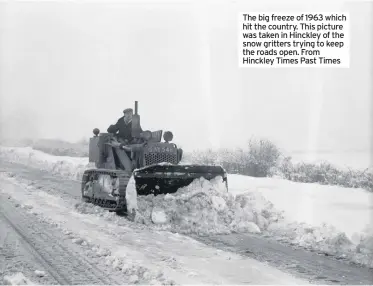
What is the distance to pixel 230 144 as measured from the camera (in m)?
17.5

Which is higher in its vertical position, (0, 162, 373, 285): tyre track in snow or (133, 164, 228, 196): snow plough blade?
(133, 164, 228, 196): snow plough blade

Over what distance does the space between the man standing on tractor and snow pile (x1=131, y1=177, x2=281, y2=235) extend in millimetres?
2453

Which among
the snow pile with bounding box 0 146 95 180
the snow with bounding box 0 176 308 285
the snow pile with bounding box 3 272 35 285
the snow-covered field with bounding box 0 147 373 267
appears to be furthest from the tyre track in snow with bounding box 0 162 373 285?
the snow pile with bounding box 0 146 95 180

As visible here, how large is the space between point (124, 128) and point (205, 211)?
348 cm

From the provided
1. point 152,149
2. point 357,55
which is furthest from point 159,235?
point 357,55

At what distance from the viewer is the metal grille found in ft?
29.8

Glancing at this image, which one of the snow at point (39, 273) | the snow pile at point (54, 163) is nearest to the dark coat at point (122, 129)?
the snow pile at point (54, 163)

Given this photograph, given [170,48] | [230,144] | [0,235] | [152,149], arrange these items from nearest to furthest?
1. [0,235]
2. [152,149]
3. [170,48]
4. [230,144]

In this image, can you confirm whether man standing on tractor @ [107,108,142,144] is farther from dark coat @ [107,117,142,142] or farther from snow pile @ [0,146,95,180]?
snow pile @ [0,146,95,180]

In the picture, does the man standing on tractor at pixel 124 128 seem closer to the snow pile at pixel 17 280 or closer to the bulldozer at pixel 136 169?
the bulldozer at pixel 136 169

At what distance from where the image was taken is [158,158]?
30.3 feet

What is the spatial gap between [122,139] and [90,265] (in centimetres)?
523

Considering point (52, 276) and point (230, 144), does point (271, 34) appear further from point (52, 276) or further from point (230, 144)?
point (230, 144)

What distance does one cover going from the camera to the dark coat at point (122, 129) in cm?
988
